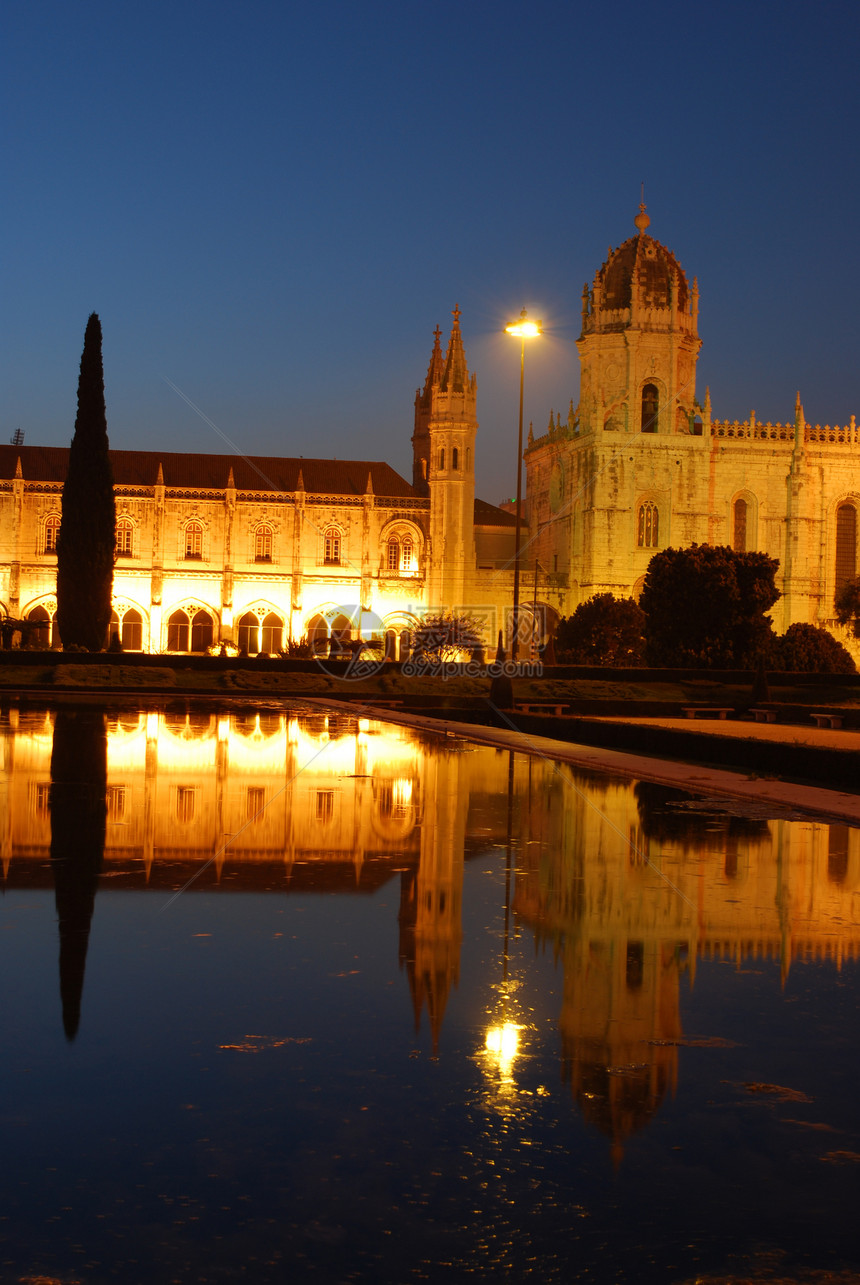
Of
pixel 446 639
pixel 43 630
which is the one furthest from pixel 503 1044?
pixel 43 630

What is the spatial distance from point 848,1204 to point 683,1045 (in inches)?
61.8

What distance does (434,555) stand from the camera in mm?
73438

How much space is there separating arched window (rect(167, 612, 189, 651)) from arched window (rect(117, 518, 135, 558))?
4.39 meters

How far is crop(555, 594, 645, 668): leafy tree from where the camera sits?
190ft

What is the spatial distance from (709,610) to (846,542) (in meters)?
31.5

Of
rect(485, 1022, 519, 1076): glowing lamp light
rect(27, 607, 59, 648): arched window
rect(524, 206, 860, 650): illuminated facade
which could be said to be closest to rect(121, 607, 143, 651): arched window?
rect(27, 607, 59, 648): arched window

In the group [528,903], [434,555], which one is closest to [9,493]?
[434,555]

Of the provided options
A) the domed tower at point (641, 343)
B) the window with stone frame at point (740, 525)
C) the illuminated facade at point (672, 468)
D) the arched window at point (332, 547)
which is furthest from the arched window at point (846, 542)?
the arched window at point (332, 547)

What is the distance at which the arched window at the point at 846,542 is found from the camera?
2985 inches

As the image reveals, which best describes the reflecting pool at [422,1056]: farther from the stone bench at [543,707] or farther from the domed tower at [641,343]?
the domed tower at [641,343]

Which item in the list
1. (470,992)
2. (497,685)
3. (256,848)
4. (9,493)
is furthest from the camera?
(9,493)

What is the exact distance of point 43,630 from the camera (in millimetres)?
62969

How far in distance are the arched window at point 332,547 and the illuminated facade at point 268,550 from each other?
0.06 m

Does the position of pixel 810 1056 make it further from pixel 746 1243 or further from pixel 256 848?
pixel 256 848
